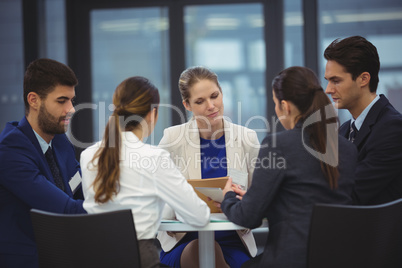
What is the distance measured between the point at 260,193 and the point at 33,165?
992mm

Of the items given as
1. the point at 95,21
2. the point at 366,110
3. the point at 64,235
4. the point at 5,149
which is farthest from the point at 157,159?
the point at 95,21

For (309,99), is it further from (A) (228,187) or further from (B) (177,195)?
(B) (177,195)

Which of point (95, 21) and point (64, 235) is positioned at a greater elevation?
point (95, 21)

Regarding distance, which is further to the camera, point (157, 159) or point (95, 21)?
point (95, 21)

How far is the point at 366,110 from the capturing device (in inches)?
88.6

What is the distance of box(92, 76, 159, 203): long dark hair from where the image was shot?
1.66 m

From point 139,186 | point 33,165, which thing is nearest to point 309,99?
point 139,186

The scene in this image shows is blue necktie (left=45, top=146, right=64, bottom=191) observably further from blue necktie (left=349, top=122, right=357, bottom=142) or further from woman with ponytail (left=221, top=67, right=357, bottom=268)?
blue necktie (left=349, top=122, right=357, bottom=142)

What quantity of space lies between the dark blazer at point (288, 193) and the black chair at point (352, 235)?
84 millimetres

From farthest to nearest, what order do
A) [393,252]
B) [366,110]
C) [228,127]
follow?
[228,127], [366,110], [393,252]

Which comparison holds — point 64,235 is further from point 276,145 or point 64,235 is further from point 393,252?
point 393,252

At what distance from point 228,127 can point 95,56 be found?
2514 mm

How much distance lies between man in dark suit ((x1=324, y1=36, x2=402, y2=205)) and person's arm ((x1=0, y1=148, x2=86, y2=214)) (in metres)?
1.32

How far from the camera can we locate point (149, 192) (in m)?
1.68
